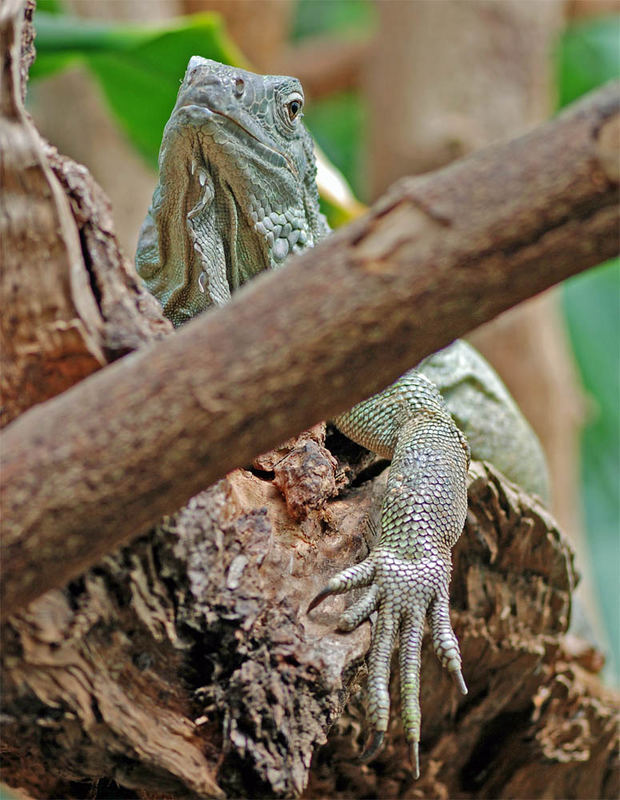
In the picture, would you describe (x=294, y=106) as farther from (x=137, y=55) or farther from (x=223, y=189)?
(x=137, y=55)

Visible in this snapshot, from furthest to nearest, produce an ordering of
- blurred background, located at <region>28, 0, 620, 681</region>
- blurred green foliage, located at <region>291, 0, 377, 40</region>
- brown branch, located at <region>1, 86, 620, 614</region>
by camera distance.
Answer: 1. blurred green foliage, located at <region>291, 0, 377, 40</region>
2. blurred background, located at <region>28, 0, 620, 681</region>
3. brown branch, located at <region>1, 86, 620, 614</region>

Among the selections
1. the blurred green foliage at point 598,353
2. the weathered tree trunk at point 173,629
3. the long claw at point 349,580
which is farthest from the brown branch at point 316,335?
the blurred green foliage at point 598,353

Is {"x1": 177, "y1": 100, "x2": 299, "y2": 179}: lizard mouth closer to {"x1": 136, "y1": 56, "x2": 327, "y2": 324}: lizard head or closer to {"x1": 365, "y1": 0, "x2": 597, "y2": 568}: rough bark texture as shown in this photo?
{"x1": 136, "y1": 56, "x2": 327, "y2": 324}: lizard head

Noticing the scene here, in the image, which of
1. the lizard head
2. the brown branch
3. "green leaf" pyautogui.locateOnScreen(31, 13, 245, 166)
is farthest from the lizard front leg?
"green leaf" pyautogui.locateOnScreen(31, 13, 245, 166)

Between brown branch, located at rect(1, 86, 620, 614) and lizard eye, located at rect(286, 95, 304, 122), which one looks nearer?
brown branch, located at rect(1, 86, 620, 614)

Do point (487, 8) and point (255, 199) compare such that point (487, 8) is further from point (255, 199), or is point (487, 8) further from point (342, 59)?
point (255, 199)

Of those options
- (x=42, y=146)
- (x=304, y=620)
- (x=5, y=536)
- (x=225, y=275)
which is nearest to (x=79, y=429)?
(x=5, y=536)
